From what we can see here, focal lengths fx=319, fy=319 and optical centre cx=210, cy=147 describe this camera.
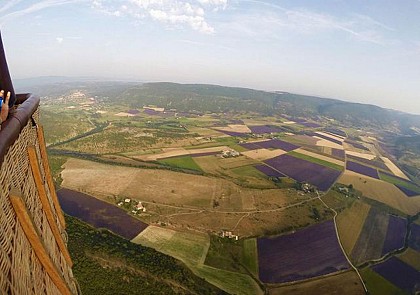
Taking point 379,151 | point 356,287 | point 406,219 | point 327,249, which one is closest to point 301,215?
point 327,249

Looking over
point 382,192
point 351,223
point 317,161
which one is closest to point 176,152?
point 317,161

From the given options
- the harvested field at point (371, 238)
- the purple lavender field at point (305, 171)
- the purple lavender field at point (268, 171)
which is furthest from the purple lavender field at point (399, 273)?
the purple lavender field at point (268, 171)

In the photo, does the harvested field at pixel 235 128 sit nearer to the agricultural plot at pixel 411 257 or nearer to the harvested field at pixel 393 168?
the harvested field at pixel 393 168

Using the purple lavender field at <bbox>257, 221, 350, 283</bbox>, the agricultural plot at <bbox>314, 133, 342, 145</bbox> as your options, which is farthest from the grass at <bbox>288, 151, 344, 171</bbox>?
the purple lavender field at <bbox>257, 221, 350, 283</bbox>

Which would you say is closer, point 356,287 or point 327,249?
point 356,287

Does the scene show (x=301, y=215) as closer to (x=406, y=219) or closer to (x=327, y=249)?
(x=327, y=249)

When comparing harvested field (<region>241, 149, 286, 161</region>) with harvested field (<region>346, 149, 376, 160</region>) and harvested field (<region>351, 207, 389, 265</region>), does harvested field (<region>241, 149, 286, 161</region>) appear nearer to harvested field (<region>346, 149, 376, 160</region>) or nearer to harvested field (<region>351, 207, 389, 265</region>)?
harvested field (<region>346, 149, 376, 160</region>)

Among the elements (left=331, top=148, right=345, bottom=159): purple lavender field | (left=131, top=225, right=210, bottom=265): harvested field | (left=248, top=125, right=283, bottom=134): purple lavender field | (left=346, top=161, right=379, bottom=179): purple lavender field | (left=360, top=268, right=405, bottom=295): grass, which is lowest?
(left=248, top=125, right=283, bottom=134): purple lavender field
